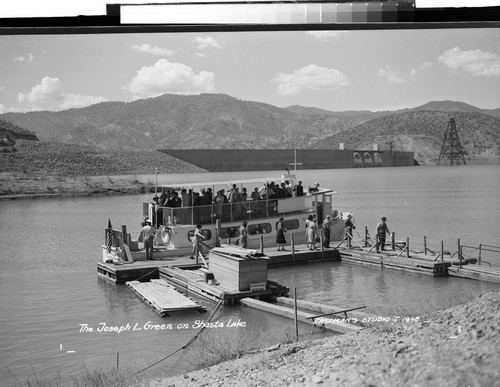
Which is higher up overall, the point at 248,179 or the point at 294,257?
the point at 248,179

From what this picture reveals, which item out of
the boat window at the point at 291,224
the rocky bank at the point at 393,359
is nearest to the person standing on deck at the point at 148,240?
the boat window at the point at 291,224

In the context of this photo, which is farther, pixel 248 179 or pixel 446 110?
pixel 248 179

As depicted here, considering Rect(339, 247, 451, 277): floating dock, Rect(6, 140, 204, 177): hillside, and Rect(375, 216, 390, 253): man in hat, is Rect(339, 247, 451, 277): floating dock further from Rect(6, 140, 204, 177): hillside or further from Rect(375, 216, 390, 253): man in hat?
Rect(6, 140, 204, 177): hillside

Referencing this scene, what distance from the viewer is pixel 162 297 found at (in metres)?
11.6

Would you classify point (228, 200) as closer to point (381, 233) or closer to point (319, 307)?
point (381, 233)

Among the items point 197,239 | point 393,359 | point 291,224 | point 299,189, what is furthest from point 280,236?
point 393,359

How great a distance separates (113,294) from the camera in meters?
12.6

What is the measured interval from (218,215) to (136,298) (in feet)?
14.4

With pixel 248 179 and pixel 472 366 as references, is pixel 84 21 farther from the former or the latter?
pixel 248 179

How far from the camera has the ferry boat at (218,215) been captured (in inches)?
617

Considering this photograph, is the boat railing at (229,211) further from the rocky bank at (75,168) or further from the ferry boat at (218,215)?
the rocky bank at (75,168)

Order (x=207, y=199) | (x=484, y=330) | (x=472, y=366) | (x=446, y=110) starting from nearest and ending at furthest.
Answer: (x=472, y=366), (x=484, y=330), (x=446, y=110), (x=207, y=199)

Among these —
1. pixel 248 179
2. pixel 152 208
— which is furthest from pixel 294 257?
pixel 152 208

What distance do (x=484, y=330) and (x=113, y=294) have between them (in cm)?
826
